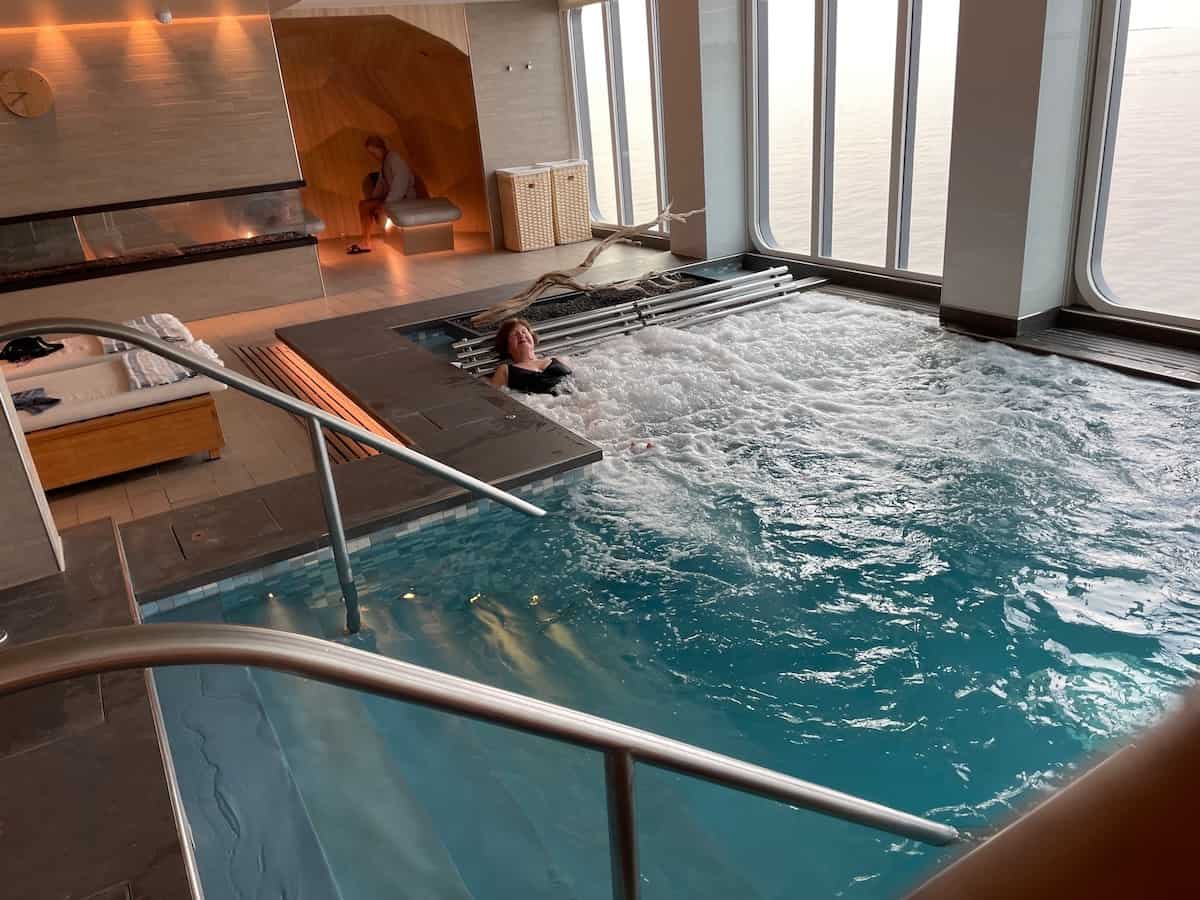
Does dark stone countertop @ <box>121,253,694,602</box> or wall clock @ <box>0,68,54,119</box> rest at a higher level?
wall clock @ <box>0,68,54,119</box>

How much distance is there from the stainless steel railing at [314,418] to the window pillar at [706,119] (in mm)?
5472

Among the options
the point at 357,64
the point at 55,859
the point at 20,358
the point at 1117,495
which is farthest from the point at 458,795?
the point at 357,64

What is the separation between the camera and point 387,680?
1009 millimetres

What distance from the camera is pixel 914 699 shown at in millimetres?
2711

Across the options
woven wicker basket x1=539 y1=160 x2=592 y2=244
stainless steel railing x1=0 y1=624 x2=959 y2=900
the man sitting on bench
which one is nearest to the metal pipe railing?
woven wicker basket x1=539 y1=160 x2=592 y2=244

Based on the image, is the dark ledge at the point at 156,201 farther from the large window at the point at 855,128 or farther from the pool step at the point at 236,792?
the pool step at the point at 236,792

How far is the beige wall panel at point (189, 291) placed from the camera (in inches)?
294

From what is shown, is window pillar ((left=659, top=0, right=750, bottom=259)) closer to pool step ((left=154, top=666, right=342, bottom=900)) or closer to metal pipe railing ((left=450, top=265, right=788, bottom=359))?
metal pipe railing ((left=450, top=265, right=788, bottom=359))

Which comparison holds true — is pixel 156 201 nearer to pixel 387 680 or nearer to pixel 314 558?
pixel 314 558

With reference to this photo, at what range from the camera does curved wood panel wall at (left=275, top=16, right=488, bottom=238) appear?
406 inches

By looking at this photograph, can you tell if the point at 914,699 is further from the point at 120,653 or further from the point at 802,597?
the point at 120,653

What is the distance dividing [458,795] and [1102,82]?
5247mm

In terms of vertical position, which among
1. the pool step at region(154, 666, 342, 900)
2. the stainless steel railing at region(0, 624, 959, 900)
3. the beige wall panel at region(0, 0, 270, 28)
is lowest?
the pool step at region(154, 666, 342, 900)

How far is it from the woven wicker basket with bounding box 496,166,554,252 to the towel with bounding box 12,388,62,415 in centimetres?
604
